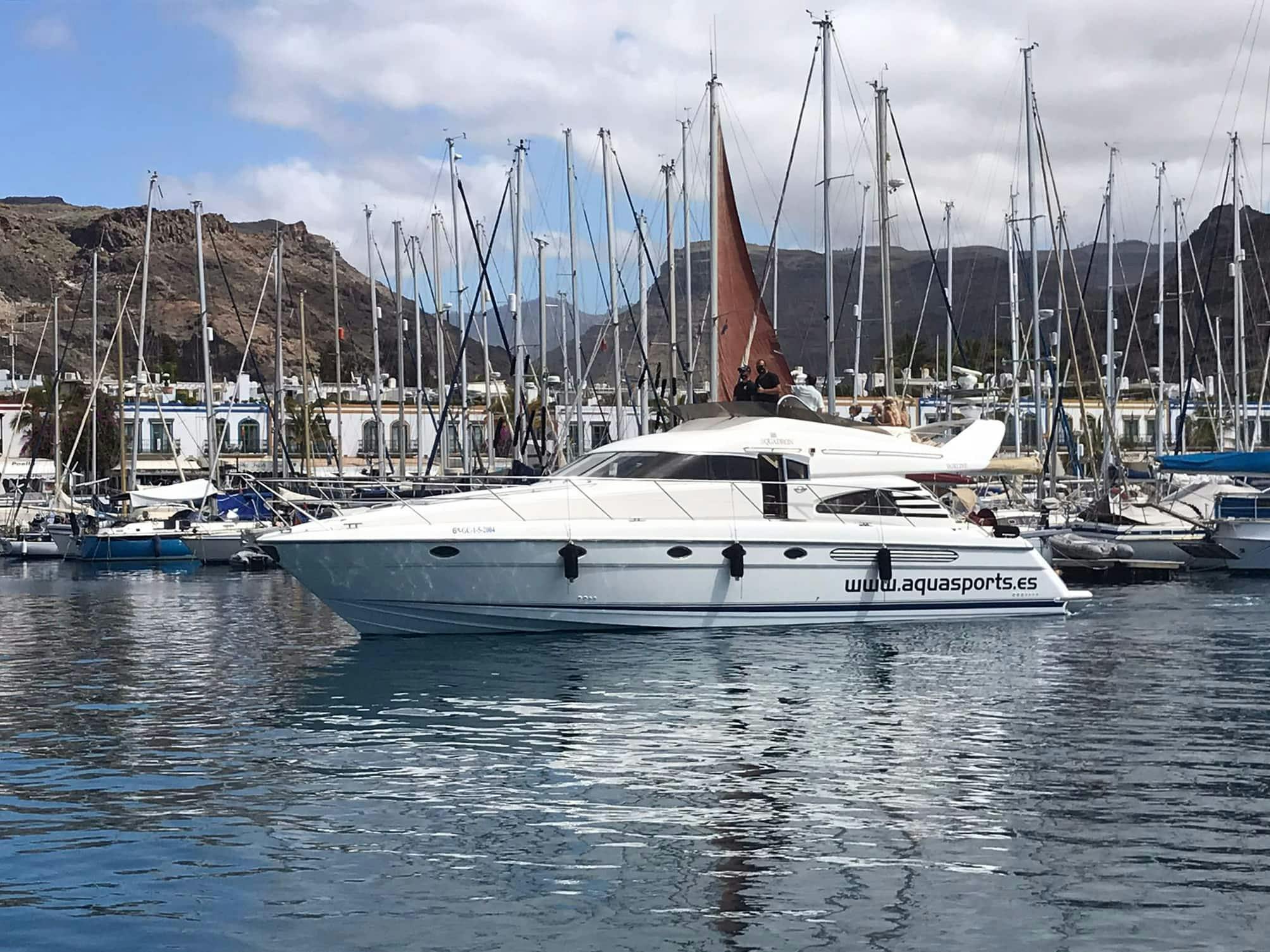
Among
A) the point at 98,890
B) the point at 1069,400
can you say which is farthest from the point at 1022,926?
the point at 1069,400

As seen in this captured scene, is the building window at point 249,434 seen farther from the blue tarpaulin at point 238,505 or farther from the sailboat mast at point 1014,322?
the sailboat mast at point 1014,322

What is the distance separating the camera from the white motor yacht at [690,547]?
2033cm

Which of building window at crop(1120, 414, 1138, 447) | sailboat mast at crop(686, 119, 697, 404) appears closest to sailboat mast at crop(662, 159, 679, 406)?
sailboat mast at crop(686, 119, 697, 404)

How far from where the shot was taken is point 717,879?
957cm

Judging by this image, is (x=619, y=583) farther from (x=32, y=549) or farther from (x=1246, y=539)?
(x=32, y=549)

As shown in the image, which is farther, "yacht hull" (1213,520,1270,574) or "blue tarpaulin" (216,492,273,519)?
"blue tarpaulin" (216,492,273,519)

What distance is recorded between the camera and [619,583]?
68.1ft

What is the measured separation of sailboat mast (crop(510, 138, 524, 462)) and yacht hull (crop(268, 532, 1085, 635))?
20929 mm

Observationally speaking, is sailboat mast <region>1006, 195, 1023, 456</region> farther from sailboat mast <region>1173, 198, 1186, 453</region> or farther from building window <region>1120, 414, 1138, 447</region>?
building window <region>1120, 414, 1138, 447</region>

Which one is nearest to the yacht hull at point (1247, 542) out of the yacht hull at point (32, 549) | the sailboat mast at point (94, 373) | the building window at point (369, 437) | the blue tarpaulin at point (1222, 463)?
the blue tarpaulin at point (1222, 463)

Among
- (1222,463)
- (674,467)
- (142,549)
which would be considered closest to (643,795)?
(674,467)

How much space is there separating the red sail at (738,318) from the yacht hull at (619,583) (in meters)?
5.74

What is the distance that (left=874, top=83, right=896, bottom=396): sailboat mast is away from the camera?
35469 mm

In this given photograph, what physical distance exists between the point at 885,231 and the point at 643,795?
88.0 feet
